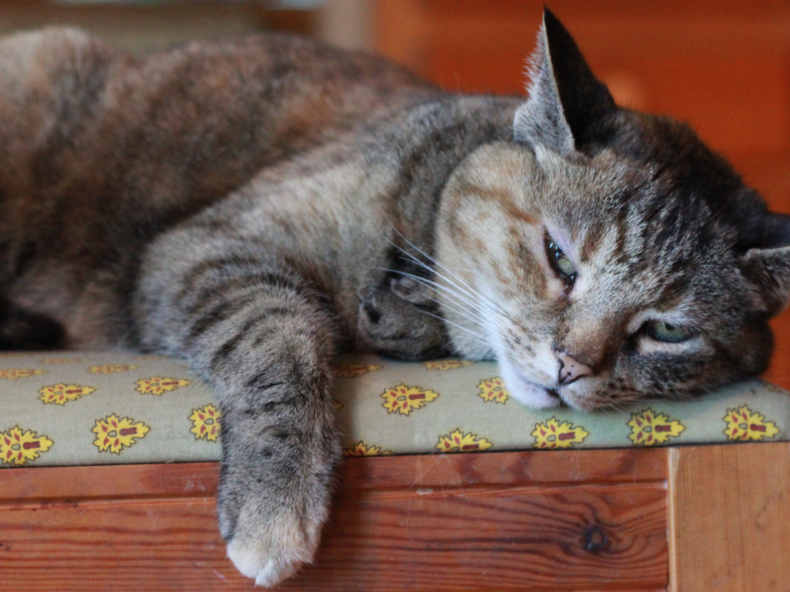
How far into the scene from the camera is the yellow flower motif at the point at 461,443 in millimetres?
1095

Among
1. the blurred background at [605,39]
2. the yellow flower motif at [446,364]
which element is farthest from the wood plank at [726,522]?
the blurred background at [605,39]

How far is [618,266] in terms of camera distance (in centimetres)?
117

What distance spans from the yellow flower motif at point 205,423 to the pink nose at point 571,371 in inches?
20.5

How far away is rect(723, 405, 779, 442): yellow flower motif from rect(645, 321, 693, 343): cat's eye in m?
0.14

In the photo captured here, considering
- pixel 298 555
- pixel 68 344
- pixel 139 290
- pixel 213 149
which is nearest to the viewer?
pixel 298 555

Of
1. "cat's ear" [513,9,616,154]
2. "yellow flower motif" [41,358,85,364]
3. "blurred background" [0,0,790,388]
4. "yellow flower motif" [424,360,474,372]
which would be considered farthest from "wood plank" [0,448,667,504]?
"blurred background" [0,0,790,388]

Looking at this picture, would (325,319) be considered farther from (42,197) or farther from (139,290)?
(42,197)

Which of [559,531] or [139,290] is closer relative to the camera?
[559,531]

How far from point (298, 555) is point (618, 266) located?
65 cm

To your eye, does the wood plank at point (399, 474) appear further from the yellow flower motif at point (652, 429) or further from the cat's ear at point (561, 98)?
the cat's ear at point (561, 98)

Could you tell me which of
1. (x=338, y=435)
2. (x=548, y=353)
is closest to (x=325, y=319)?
(x=338, y=435)

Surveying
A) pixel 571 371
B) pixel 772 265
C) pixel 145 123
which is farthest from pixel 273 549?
pixel 145 123

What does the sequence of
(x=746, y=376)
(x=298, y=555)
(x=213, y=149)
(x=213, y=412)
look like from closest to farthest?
(x=298, y=555), (x=213, y=412), (x=746, y=376), (x=213, y=149)

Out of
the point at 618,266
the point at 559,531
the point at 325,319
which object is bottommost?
the point at 559,531
